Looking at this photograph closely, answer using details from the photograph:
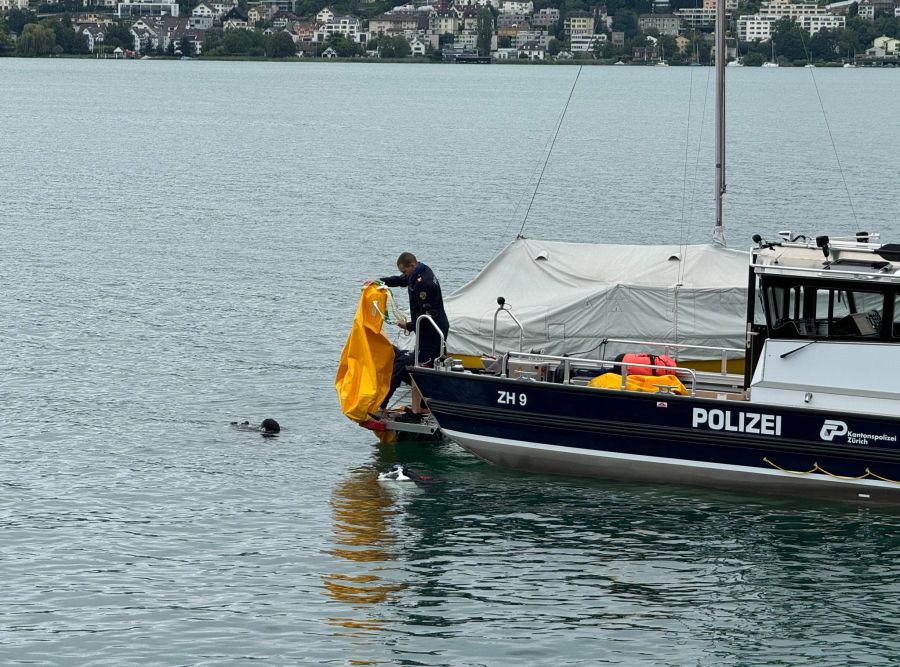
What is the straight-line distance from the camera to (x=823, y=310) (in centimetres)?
2023

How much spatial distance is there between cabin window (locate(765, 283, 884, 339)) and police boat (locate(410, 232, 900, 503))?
0.01 meters

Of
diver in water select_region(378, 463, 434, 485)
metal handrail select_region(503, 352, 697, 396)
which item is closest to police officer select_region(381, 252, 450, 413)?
metal handrail select_region(503, 352, 697, 396)

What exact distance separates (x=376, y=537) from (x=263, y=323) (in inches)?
616

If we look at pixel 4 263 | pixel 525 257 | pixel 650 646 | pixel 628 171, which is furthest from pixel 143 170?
pixel 650 646

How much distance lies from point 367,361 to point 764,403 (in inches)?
243

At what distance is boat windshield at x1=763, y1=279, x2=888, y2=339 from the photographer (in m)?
20.0

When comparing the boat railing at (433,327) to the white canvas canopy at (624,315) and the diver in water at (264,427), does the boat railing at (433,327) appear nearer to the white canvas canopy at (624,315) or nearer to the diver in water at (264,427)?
the white canvas canopy at (624,315)

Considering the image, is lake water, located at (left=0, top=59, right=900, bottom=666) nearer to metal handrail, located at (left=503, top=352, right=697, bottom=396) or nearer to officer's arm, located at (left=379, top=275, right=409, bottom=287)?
metal handrail, located at (left=503, top=352, right=697, bottom=396)

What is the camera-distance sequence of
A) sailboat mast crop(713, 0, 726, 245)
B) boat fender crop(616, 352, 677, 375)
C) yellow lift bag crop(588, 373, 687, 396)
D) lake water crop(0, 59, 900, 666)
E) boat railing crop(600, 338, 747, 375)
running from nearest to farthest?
lake water crop(0, 59, 900, 666) < yellow lift bag crop(588, 373, 687, 396) < boat fender crop(616, 352, 677, 375) < boat railing crop(600, 338, 747, 375) < sailboat mast crop(713, 0, 726, 245)

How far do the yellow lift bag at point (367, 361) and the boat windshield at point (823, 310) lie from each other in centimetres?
600

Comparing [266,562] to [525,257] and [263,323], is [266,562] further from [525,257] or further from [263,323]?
[263,323]

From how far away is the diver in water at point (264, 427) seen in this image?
82.8ft

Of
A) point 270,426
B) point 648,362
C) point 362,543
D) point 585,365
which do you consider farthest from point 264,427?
point 648,362

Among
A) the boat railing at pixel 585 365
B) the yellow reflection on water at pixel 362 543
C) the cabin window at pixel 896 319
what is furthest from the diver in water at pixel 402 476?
the cabin window at pixel 896 319
